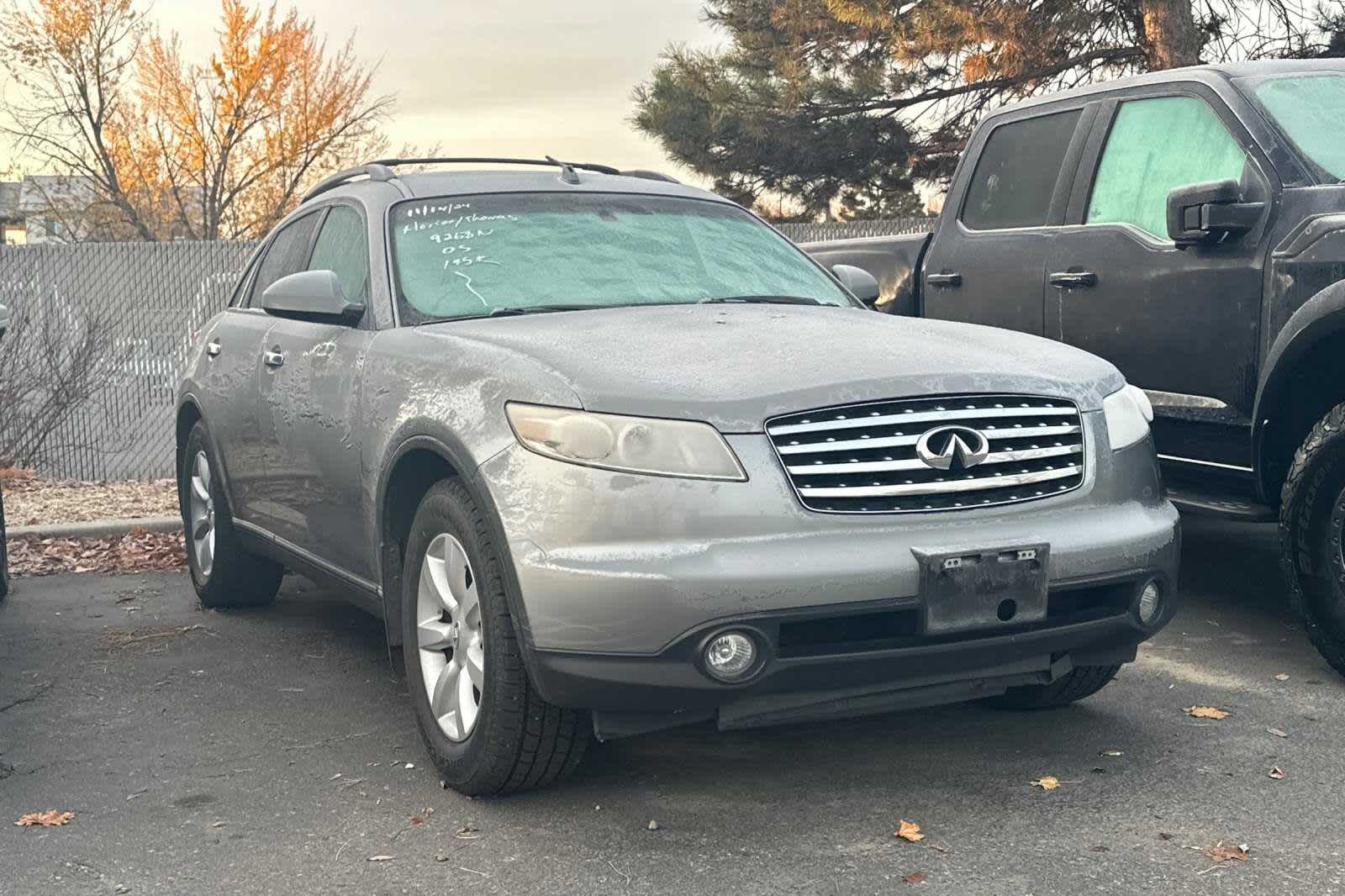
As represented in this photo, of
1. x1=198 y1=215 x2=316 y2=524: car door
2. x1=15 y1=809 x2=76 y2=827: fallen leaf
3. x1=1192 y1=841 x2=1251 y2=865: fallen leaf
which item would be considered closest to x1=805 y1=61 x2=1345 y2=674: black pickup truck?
x1=1192 y1=841 x2=1251 y2=865: fallen leaf

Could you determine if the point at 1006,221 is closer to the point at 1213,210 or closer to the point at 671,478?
the point at 1213,210

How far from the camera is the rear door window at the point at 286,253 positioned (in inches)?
249

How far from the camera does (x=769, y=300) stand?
5465 mm

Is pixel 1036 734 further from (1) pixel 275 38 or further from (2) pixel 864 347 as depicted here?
(1) pixel 275 38

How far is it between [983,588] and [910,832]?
62 centimetres

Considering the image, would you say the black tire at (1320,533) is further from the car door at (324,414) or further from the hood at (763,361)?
the car door at (324,414)

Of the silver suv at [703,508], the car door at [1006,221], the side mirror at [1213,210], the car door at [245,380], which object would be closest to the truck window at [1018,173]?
the car door at [1006,221]

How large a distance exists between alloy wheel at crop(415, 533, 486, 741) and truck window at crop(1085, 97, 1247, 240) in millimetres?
3122

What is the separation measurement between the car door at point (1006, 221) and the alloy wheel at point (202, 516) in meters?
3.29

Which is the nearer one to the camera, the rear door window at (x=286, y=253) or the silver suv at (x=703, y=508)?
the silver suv at (x=703, y=508)

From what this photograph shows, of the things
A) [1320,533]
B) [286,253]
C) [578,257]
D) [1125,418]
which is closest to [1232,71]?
[1320,533]

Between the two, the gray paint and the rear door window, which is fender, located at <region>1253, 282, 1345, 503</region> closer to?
the gray paint

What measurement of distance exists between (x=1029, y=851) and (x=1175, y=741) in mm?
1125

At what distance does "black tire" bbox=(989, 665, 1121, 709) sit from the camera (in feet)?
16.1
